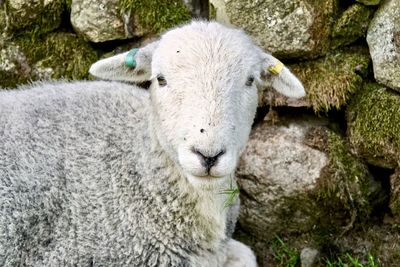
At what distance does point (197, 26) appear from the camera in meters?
6.35

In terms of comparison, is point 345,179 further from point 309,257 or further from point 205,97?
point 205,97

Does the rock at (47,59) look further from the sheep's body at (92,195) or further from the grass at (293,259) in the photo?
the grass at (293,259)

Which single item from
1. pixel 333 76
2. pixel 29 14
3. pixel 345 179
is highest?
pixel 29 14

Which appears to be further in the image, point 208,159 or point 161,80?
point 161,80

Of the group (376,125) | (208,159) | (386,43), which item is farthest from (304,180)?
(208,159)

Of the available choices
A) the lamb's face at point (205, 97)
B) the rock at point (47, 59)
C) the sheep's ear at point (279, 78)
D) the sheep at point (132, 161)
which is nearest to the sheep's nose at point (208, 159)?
the lamb's face at point (205, 97)

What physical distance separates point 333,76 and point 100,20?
2.36m

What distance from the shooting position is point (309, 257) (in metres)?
7.97

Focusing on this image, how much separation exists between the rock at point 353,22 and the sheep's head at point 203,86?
1.39 meters

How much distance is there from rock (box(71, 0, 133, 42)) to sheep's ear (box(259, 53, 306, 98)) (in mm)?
2108

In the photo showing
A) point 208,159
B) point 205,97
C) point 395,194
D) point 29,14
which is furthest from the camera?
point 29,14

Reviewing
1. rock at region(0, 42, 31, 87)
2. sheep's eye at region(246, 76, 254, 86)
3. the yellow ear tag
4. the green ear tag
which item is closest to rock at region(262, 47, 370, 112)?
the yellow ear tag

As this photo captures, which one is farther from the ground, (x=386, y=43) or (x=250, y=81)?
(x=250, y=81)

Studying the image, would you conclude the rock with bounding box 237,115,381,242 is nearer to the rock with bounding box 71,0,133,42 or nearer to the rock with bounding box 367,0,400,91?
the rock with bounding box 367,0,400,91
